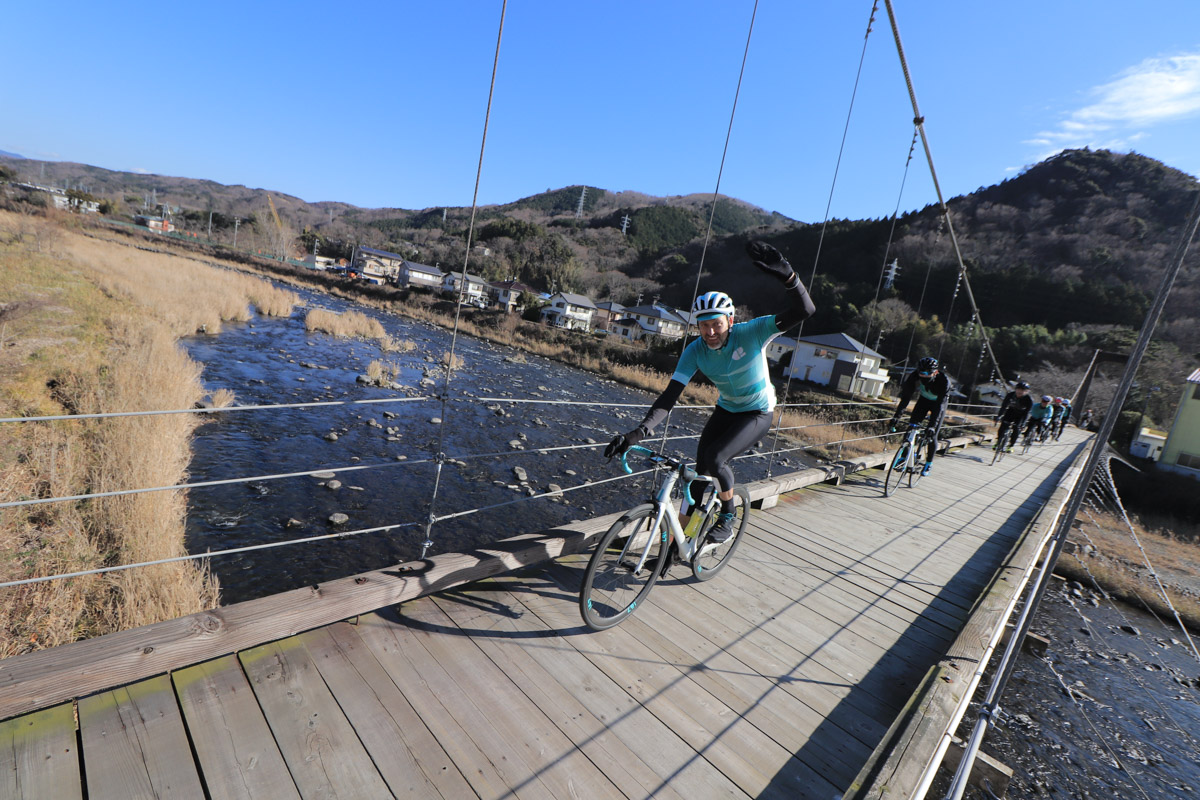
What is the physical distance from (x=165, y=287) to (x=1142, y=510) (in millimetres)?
47693

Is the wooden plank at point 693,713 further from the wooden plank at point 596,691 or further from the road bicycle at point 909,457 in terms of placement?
the road bicycle at point 909,457

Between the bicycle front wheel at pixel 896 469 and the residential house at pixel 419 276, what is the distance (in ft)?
273

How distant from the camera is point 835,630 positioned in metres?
3.87

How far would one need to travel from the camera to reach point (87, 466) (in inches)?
276

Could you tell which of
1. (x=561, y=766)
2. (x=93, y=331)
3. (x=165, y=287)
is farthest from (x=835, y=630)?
(x=165, y=287)

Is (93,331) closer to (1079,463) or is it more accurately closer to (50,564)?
(50,564)

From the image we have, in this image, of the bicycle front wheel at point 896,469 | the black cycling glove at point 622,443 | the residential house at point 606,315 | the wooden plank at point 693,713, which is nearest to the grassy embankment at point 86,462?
the wooden plank at point 693,713

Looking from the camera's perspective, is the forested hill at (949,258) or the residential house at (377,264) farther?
the residential house at (377,264)

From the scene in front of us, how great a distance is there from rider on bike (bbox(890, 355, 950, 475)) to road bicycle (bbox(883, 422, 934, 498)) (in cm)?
9

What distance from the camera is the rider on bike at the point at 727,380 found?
3322mm

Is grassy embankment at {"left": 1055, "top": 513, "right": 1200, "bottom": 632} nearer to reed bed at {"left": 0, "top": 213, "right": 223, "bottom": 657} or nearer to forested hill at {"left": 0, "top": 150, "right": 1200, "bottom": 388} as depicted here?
forested hill at {"left": 0, "top": 150, "right": 1200, "bottom": 388}

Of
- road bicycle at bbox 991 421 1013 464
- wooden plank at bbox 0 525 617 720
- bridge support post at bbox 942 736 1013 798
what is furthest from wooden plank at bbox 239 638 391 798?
road bicycle at bbox 991 421 1013 464

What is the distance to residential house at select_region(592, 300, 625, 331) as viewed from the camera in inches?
2645

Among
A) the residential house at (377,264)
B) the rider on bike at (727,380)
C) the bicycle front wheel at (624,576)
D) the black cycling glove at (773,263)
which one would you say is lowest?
the bicycle front wheel at (624,576)
